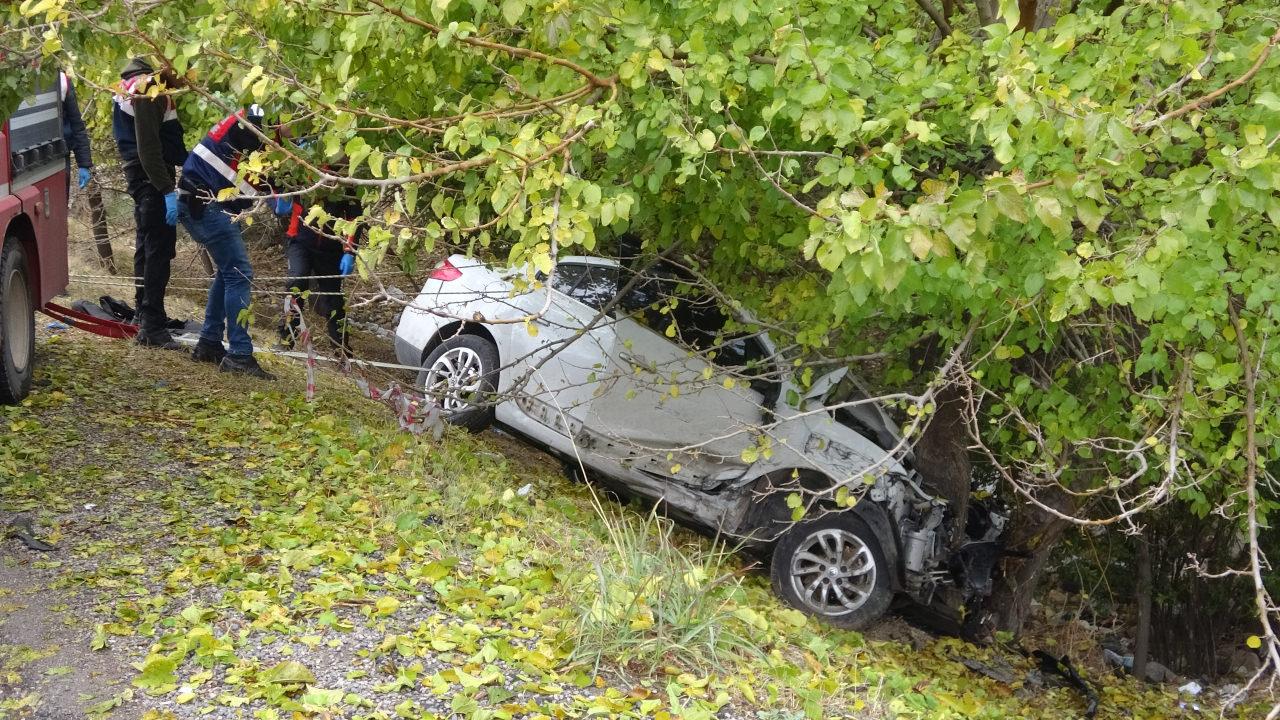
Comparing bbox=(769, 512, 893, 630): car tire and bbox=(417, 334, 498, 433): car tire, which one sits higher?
bbox=(417, 334, 498, 433): car tire

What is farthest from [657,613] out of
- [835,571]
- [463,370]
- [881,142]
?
[463,370]

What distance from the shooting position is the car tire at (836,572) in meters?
7.57

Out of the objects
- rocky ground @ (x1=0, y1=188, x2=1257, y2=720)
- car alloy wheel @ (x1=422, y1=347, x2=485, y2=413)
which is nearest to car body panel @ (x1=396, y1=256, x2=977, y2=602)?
car alloy wheel @ (x1=422, y1=347, x2=485, y2=413)

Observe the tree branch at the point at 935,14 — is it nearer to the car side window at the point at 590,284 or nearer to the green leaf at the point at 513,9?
the car side window at the point at 590,284

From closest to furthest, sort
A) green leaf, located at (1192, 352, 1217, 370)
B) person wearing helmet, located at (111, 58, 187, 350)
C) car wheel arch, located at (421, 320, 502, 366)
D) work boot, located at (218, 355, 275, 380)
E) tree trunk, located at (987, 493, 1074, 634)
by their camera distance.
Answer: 1. green leaf, located at (1192, 352, 1217, 370)
2. person wearing helmet, located at (111, 58, 187, 350)
3. work boot, located at (218, 355, 275, 380)
4. car wheel arch, located at (421, 320, 502, 366)
5. tree trunk, located at (987, 493, 1074, 634)

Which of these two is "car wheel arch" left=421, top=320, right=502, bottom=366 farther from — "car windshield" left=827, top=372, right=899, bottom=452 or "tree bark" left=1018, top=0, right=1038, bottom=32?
"tree bark" left=1018, top=0, right=1038, bottom=32

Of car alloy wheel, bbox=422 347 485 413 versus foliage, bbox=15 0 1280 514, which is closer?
foliage, bbox=15 0 1280 514

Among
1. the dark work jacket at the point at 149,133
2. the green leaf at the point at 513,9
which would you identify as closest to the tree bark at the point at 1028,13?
the green leaf at the point at 513,9

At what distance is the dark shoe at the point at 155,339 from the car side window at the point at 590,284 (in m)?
3.00

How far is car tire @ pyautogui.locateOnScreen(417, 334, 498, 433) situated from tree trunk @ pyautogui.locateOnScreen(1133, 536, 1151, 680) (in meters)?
6.38

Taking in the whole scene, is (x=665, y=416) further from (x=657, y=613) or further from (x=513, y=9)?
(x=513, y=9)

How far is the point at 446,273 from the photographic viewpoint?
8938 millimetres

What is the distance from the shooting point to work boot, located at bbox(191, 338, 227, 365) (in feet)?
26.8

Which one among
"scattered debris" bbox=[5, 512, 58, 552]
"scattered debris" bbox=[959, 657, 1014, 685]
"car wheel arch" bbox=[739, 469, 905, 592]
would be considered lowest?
"scattered debris" bbox=[959, 657, 1014, 685]
